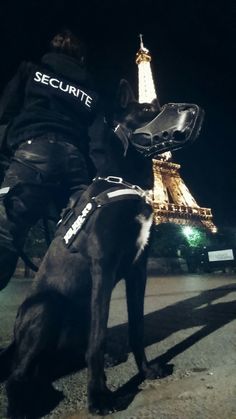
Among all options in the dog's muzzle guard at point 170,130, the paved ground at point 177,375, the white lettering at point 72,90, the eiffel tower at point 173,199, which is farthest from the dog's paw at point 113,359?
the eiffel tower at point 173,199

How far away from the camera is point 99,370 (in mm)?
1830

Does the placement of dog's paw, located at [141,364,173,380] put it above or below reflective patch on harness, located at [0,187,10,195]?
below

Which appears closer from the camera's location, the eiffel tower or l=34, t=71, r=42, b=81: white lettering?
l=34, t=71, r=42, b=81: white lettering

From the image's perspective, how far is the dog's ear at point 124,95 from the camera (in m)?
2.75

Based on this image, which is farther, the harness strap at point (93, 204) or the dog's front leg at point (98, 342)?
the harness strap at point (93, 204)

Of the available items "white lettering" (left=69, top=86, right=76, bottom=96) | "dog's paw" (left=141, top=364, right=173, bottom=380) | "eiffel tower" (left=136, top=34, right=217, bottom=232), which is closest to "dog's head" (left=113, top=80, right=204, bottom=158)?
"white lettering" (left=69, top=86, right=76, bottom=96)

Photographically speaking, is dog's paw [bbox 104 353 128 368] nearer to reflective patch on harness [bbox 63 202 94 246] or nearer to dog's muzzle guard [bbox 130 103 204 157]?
reflective patch on harness [bbox 63 202 94 246]

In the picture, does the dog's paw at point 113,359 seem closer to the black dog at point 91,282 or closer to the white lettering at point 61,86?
the black dog at point 91,282

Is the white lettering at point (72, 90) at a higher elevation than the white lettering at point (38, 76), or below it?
below

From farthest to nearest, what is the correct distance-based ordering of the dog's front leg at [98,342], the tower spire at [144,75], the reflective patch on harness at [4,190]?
the tower spire at [144,75] → the reflective patch on harness at [4,190] → the dog's front leg at [98,342]

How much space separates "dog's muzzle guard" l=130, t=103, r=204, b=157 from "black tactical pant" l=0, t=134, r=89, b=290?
542 mm

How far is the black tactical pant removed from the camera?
247 centimetres

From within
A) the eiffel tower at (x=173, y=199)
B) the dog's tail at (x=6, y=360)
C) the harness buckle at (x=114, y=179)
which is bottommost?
the dog's tail at (x=6, y=360)

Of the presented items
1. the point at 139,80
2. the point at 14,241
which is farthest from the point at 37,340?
the point at 139,80
